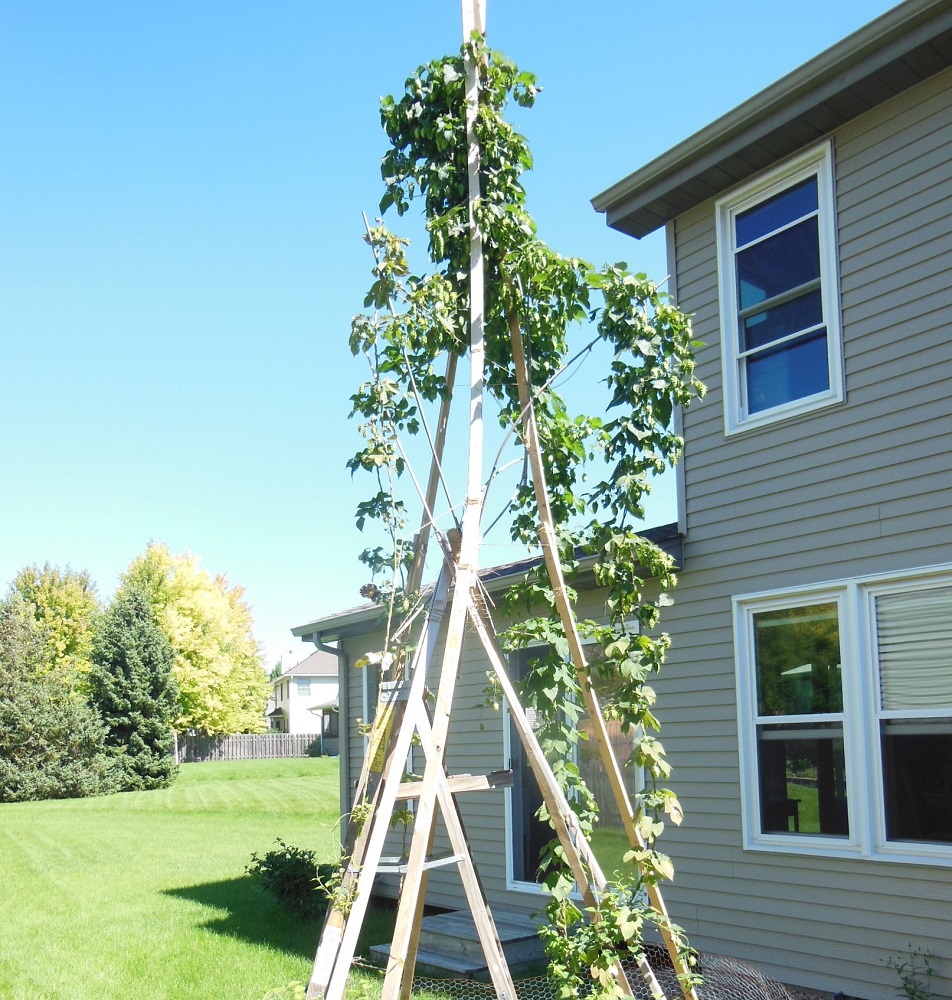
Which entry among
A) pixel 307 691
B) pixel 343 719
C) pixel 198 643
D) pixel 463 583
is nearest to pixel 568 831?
pixel 463 583

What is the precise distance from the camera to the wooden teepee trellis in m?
3.55

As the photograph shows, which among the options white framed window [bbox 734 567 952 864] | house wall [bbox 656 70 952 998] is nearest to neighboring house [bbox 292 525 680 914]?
house wall [bbox 656 70 952 998]

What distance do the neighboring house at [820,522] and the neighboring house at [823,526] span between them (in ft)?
0.04

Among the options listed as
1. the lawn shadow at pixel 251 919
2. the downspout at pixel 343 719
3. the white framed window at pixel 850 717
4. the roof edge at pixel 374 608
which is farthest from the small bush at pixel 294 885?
the white framed window at pixel 850 717

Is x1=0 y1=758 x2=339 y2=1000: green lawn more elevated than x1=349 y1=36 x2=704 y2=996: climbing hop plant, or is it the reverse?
x1=349 y1=36 x2=704 y2=996: climbing hop plant

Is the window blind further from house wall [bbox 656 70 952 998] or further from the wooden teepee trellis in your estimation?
the wooden teepee trellis

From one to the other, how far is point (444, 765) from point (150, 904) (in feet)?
23.8

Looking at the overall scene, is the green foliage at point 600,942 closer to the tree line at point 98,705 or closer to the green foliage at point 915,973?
the green foliage at point 915,973

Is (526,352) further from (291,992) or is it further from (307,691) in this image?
(307,691)

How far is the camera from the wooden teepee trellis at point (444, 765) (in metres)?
3.55

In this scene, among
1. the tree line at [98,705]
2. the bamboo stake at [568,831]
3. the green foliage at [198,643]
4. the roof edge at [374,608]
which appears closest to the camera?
the bamboo stake at [568,831]

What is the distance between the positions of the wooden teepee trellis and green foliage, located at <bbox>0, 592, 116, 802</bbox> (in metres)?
24.7

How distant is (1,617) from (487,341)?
88.7 feet

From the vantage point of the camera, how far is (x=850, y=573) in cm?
558
